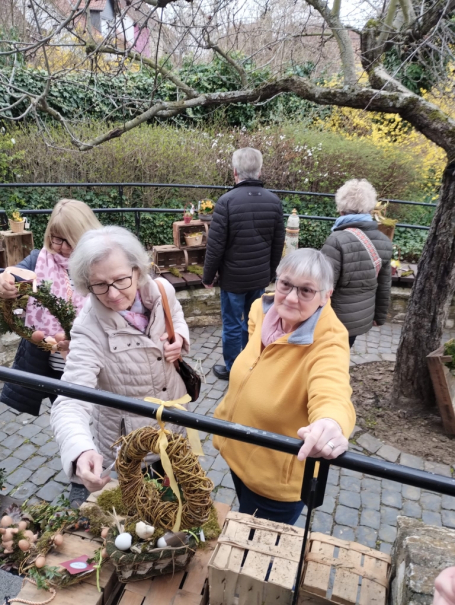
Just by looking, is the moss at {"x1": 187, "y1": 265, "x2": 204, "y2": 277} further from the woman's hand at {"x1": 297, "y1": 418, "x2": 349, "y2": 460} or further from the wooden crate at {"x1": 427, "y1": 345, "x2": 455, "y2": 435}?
the woman's hand at {"x1": 297, "y1": 418, "x2": 349, "y2": 460}

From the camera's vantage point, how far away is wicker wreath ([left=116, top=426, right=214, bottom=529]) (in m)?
1.38

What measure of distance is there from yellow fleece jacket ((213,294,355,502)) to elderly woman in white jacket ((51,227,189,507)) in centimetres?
40

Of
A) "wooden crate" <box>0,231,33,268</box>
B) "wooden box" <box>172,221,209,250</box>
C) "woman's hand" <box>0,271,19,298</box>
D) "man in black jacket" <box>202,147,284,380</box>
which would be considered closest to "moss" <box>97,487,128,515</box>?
"woman's hand" <box>0,271,19,298</box>

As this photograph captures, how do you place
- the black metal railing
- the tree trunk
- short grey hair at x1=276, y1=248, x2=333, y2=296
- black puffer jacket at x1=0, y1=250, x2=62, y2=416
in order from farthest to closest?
the tree trunk → black puffer jacket at x1=0, y1=250, x2=62, y2=416 → short grey hair at x1=276, y1=248, x2=333, y2=296 → the black metal railing

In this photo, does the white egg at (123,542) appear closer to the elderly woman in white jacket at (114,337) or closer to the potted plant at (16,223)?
the elderly woman in white jacket at (114,337)

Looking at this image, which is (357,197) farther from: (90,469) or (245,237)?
(90,469)

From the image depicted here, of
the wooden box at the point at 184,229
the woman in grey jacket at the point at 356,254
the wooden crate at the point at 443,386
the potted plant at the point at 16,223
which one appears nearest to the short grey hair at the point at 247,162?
the woman in grey jacket at the point at 356,254

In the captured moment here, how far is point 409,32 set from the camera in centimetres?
337

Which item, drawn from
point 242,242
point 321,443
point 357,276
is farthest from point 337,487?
point 321,443

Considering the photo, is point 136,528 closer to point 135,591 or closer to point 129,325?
point 135,591

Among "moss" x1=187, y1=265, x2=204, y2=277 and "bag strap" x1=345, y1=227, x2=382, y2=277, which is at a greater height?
"bag strap" x1=345, y1=227, x2=382, y2=277

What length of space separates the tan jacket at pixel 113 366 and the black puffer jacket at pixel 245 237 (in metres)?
1.96

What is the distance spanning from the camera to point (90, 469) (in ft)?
4.79

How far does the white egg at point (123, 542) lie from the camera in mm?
1446
